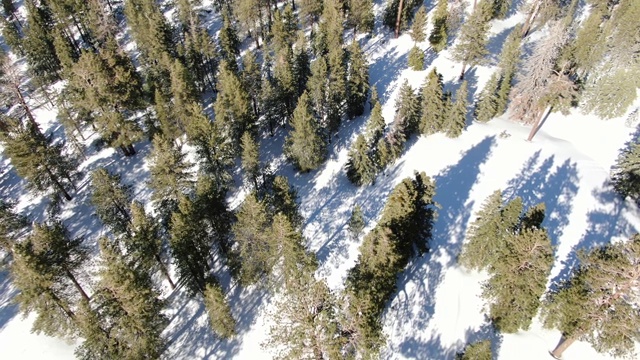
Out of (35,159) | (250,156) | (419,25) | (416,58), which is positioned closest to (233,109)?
(250,156)

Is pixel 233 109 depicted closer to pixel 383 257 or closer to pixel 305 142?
pixel 305 142

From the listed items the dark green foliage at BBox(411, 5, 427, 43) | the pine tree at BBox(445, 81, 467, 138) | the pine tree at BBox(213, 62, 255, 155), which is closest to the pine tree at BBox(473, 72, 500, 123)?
the pine tree at BBox(445, 81, 467, 138)

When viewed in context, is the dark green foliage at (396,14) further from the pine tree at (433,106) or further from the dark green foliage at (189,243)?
the dark green foliage at (189,243)

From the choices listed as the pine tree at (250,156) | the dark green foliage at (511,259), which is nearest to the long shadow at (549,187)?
the dark green foliage at (511,259)

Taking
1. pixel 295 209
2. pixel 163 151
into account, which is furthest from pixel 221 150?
pixel 295 209

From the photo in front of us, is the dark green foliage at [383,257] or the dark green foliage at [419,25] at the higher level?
the dark green foliage at [419,25]

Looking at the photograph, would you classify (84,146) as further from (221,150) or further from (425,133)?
(425,133)
